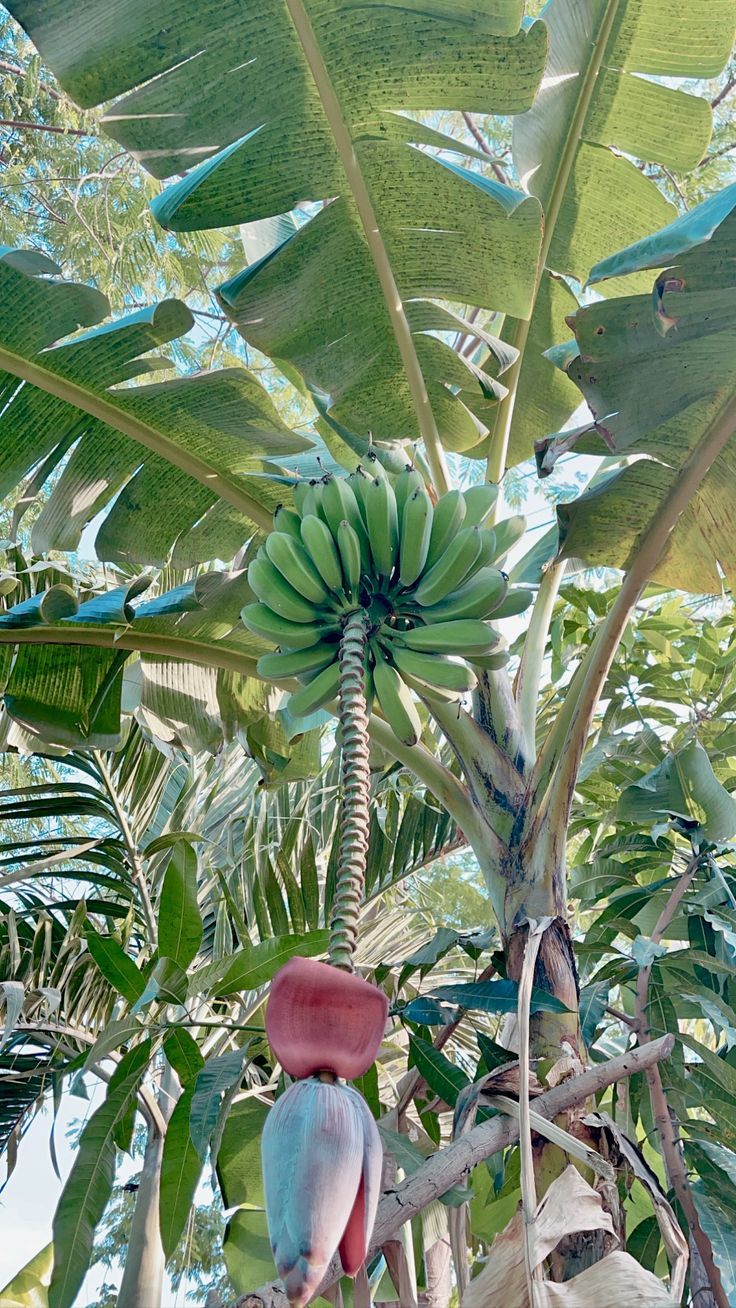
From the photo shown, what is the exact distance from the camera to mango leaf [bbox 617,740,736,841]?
2002 mm

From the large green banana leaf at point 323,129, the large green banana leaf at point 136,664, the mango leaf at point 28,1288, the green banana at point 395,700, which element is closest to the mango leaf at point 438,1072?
the green banana at point 395,700

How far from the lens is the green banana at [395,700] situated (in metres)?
1.35

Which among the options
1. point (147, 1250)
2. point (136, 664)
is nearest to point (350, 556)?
point (136, 664)

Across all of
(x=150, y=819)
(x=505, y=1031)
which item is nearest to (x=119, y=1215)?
(x=150, y=819)

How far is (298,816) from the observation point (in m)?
2.90

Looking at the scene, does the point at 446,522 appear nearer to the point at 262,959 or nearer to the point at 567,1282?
the point at 262,959

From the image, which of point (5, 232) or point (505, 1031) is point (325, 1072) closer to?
point (505, 1031)

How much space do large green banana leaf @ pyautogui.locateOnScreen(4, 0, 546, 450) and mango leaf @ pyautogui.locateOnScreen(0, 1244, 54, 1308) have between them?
9.72ft

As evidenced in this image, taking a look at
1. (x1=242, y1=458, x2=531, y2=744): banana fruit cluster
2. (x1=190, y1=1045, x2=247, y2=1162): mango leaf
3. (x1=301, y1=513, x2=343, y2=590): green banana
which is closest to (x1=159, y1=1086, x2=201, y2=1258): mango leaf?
(x1=190, y1=1045, x2=247, y2=1162): mango leaf

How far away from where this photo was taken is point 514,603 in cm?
147

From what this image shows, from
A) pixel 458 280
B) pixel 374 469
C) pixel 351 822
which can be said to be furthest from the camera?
pixel 458 280

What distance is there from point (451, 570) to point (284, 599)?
0.22 m

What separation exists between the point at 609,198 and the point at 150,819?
77.8 inches

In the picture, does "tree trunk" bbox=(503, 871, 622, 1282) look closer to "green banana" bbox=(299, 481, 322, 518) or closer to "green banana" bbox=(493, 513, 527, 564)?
"green banana" bbox=(493, 513, 527, 564)
